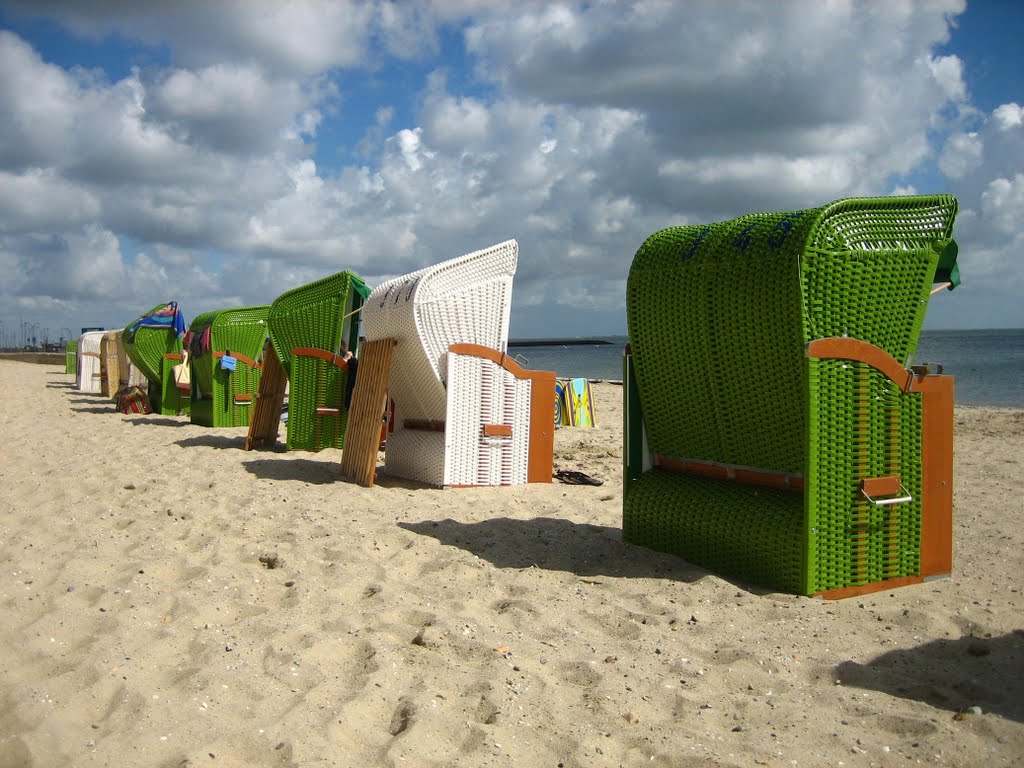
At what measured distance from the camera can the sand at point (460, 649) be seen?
2748mm

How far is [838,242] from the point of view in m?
4.12

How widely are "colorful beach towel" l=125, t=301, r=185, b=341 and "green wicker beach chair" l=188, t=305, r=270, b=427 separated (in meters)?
2.34

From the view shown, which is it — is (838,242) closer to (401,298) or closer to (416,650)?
(416,650)

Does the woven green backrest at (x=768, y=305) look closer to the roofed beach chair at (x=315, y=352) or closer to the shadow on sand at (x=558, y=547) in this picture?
the shadow on sand at (x=558, y=547)

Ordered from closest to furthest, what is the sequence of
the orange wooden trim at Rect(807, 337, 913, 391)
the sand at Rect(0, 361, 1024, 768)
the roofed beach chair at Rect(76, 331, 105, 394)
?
1. the sand at Rect(0, 361, 1024, 768)
2. the orange wooden trim at Rect(807, 337, 913, 391)
3. the roofed beach chair at Rect(76, 331, 105, 394)

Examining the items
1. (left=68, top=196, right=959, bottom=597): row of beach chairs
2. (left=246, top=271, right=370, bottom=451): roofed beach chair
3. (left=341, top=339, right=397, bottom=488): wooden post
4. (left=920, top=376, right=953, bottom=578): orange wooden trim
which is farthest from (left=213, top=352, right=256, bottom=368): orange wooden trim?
(left=920, top=376, right=953, bottom=578): orange wooden trim

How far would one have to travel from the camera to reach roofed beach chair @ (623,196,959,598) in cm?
412

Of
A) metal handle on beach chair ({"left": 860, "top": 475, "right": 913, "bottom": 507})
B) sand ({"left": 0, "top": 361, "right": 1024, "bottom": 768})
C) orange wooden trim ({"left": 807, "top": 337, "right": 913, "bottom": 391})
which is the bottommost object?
sand ({"left": 0, "top": 361, "right": 1024, "bottom": 768})

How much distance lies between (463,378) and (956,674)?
4889mm

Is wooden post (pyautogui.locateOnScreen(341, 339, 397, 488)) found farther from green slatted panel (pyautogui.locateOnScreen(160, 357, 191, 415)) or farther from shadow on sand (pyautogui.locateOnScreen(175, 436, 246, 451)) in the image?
green slatted panel (pyautogui.locateOnScreen(160, 357, 191, 415))

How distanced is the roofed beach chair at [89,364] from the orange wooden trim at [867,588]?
24631 mm

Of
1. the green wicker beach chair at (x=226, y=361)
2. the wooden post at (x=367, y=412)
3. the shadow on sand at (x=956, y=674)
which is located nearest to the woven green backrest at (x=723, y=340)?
the shadow on sand at (x=956, y=674)

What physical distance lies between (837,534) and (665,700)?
1611 mm

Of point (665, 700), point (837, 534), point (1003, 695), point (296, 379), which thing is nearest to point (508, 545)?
point (837, 534)
